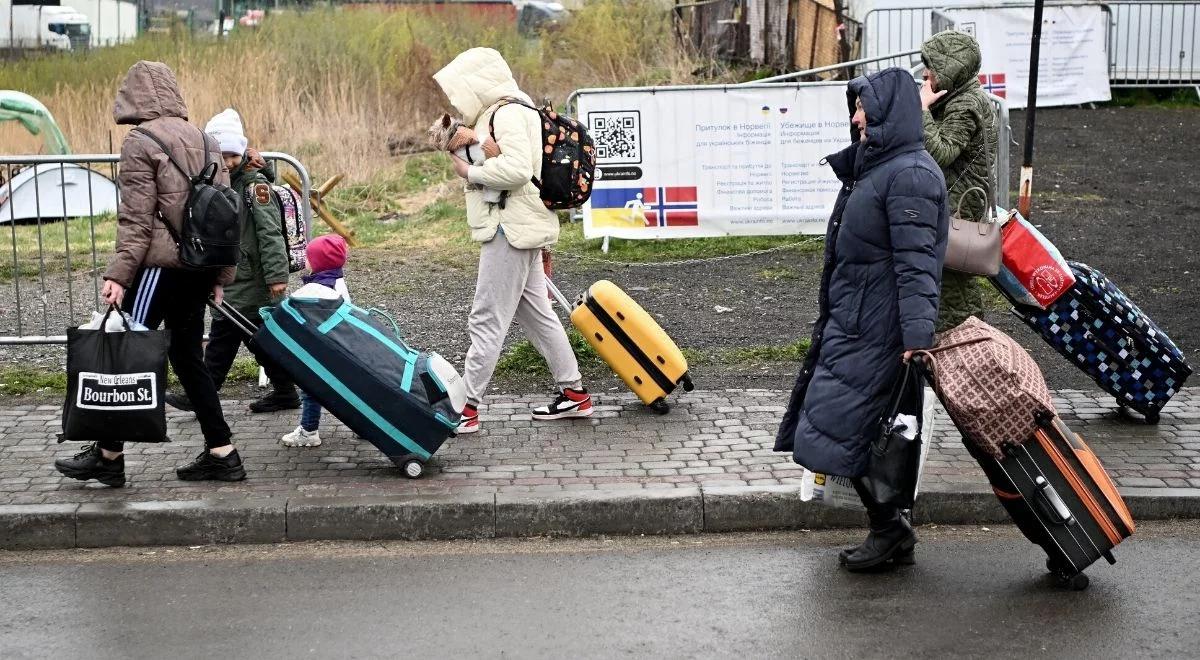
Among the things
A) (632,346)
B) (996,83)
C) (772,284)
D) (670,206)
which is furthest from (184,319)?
(996,83)

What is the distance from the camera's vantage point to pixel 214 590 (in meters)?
5.38

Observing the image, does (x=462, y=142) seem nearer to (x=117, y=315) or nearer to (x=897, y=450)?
(x=117, y=315)

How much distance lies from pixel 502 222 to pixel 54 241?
7.61m

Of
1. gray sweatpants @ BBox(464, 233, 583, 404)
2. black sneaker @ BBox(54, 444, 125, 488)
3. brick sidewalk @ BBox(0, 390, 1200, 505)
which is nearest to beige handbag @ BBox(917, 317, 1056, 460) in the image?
brick sidewalk @ BBox(0, 390, 1200, 505)

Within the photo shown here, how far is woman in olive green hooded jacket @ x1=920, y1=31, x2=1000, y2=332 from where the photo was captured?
6.28m

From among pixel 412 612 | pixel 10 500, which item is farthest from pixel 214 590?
pixel 10 500

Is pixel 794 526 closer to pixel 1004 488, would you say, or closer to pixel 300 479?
pixel 1004 488

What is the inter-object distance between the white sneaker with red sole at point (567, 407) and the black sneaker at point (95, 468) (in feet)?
7.15

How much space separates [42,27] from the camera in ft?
80.1

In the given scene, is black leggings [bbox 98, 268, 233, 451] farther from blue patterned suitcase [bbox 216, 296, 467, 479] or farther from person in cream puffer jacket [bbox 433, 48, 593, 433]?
person in cream puffer jacket [bbox 433, 48, 593, 433]

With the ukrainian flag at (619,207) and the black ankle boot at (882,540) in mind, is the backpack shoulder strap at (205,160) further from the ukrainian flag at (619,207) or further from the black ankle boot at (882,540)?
the ukrainian flag at (619,207)

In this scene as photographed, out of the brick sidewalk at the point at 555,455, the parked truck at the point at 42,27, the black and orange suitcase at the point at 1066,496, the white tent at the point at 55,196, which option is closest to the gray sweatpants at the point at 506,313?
the brick sidewalk at the point at 555,455

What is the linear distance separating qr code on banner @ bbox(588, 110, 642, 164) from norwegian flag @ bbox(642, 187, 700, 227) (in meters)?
0.41

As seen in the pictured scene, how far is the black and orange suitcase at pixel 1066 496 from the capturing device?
17.1ft
